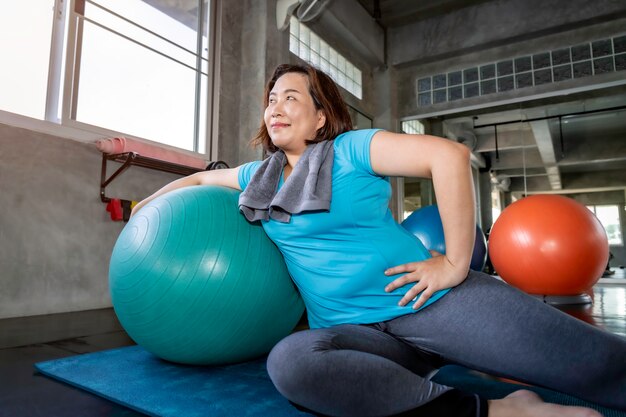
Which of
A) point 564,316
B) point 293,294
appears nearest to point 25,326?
point 293,294

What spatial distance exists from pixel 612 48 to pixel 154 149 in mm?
5120

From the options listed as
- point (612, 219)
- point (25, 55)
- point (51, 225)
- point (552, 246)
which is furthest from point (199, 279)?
point (612, 219)

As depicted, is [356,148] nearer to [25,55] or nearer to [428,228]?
[428,228]

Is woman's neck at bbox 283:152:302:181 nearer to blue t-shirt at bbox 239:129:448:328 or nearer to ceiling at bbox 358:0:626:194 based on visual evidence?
blue t-shirt at bbox 239:129:448:328

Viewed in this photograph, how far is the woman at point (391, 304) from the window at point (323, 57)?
11.6ft

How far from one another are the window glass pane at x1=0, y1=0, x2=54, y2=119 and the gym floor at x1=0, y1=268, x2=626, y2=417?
1298mm

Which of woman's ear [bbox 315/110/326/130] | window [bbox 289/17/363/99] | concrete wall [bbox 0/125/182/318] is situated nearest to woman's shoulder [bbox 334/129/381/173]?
woman's ear [bbox 315/110/326/130]

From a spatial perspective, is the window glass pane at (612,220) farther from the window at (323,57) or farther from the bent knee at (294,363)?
the bent knee at (294,363)

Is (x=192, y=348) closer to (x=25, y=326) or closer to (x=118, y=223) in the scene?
(x=25, y=326)

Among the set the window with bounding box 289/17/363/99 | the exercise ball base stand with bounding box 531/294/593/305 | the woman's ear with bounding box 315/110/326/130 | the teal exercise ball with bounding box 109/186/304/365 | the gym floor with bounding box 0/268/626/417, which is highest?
the window with bounding box 289/17/363/99

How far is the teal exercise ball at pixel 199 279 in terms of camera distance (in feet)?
3.81

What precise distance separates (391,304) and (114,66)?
2936mm

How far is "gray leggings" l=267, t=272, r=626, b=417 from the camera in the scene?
0.79 m

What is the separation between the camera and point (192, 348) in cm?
125
